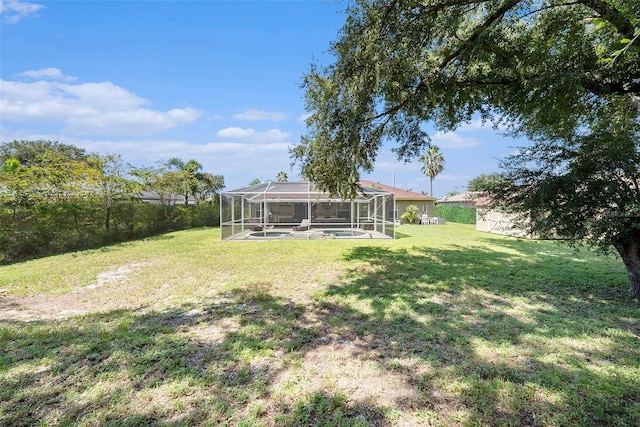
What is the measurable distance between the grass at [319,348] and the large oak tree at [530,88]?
184cm

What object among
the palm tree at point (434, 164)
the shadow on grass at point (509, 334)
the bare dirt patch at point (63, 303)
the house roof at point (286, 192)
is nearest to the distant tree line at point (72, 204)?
the house roof at point (286, 192)

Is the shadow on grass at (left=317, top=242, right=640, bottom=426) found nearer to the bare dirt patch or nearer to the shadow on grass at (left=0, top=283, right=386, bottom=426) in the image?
the shadow on grass at (left=0, top=283, right=386, bottom=426)

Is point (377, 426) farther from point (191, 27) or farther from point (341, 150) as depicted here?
point (191, 27)

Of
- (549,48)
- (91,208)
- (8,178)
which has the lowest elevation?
(91,208)

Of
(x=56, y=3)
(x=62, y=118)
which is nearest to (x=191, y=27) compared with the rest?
(x=56, y=3)

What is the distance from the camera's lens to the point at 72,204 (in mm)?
10273

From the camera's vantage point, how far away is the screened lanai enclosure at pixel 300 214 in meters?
13.8

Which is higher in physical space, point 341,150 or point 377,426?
point 341,150

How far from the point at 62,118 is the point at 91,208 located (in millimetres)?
6639

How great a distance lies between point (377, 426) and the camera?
2090 mm

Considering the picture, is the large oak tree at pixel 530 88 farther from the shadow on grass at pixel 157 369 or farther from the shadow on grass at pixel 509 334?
the shadow on grass at pixel 157 369

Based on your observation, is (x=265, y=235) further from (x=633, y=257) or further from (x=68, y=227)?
(x=633, y=257)

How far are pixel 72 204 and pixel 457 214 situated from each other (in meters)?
27.6

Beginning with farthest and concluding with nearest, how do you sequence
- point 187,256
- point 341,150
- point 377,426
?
point 187,256
point 341,150
point 377,426
